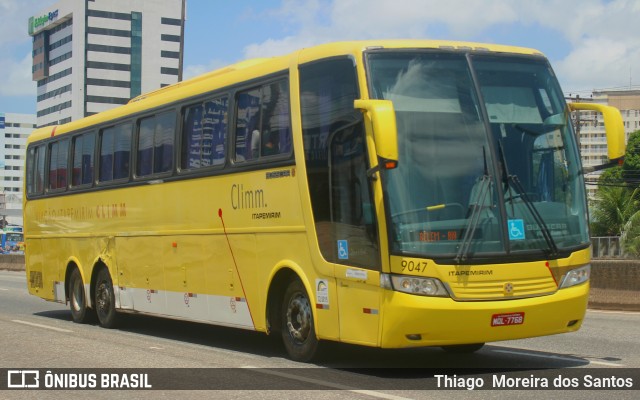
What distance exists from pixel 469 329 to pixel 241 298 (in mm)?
3967

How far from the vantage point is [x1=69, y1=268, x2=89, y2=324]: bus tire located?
60.8 ft

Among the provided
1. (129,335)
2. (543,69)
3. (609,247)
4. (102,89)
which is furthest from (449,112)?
(102,89)

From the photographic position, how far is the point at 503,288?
33.0ft

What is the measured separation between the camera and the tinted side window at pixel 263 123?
39.2 ft

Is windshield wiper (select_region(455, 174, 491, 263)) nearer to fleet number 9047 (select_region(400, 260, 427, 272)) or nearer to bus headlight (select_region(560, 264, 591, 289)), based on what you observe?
fleet number 9047 (select_region(400, 260, 427, 272))

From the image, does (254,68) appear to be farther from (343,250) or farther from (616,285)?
(616,285)

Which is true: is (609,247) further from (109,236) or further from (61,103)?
(61,103)

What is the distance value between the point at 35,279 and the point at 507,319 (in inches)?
524

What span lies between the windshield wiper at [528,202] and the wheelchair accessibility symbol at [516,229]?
0.21 m

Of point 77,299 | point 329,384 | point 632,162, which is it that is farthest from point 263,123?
point 632,162

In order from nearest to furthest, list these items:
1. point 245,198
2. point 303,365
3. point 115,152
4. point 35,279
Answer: point 303,365
point 245,198
point 115,152
point 35,279

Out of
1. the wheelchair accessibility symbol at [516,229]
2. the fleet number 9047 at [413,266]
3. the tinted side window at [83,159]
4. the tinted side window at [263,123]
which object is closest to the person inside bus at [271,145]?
the tinted side window at [263,123]

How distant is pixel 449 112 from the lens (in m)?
10.4

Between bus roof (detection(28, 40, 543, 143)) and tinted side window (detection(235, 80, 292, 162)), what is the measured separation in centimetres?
25
